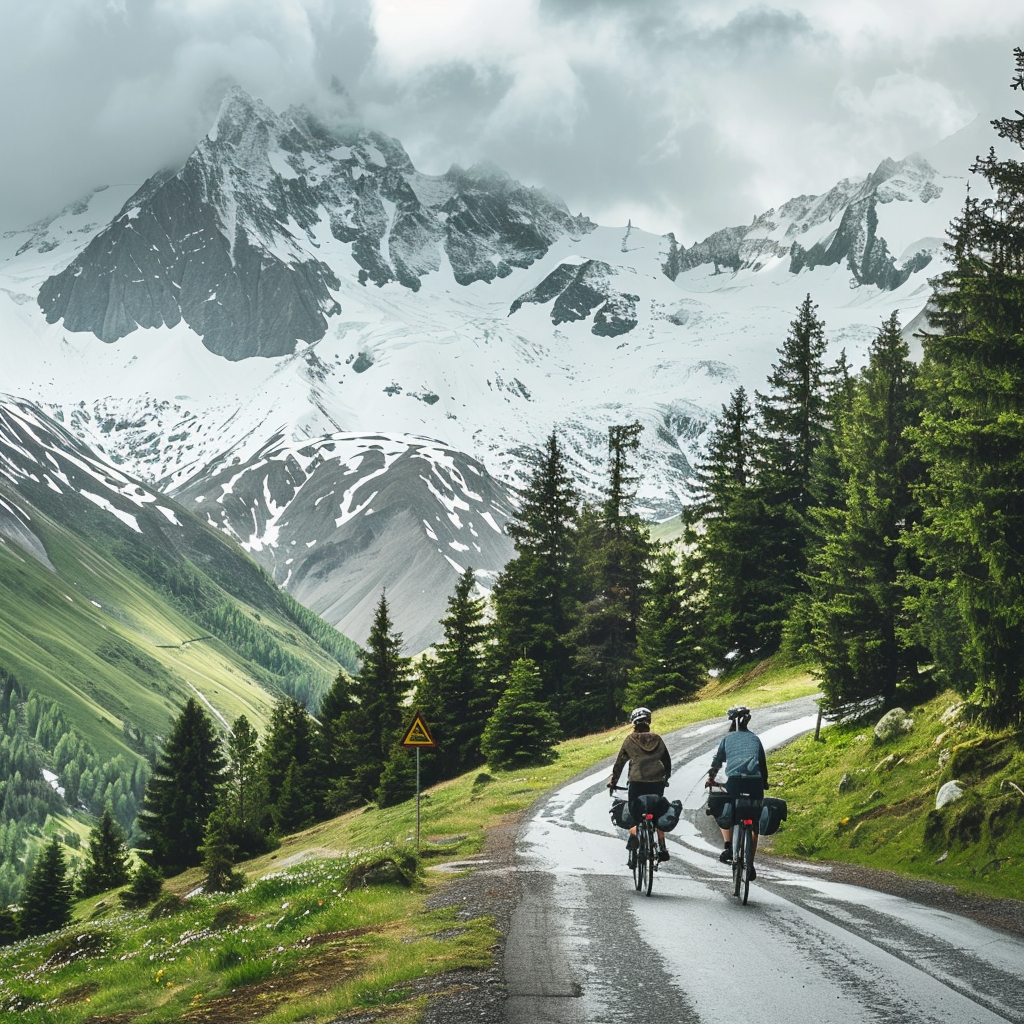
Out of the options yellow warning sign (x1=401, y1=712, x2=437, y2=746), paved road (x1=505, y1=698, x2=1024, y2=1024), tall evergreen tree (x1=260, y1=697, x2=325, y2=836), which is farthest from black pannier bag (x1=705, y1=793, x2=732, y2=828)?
tall evergreen tree (x1=260, y1=697, x2=325, y2=836)

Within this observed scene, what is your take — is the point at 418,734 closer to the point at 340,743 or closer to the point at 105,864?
the point at 340,743

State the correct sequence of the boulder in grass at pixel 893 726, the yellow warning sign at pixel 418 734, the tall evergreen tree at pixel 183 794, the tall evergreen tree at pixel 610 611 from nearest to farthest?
the yellow warning sign at pixel 418 734, the boulder in grass at pixel 893 726, the tall evergreen tree at pixel 610 611, the tall evergreen tree at pixel 183 794

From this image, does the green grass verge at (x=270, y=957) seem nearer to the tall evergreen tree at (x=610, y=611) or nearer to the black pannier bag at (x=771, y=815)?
the black pannier bag at (x=771, y=815)

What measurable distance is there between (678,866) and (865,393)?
65.2ft

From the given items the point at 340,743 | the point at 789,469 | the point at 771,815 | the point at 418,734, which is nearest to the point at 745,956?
the point at 771,815

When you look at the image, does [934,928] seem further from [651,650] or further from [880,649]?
[651,650]

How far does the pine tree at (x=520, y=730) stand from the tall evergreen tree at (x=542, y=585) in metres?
8.62

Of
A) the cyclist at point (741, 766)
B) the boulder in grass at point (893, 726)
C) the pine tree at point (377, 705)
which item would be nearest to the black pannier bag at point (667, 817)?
the cyclist at point (741, 766)

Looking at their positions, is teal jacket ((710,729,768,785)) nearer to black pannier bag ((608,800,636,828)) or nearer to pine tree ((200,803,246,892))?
black pannier bag ((608,800,636,828))

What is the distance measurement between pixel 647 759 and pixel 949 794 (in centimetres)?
838

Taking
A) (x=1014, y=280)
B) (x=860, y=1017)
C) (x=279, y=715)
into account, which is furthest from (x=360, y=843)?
(x=279, y=715)

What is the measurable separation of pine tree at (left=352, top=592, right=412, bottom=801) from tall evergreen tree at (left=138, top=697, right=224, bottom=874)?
22.7 m

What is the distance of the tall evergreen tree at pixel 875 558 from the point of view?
103 ft

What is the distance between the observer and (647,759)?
16.1 metres
